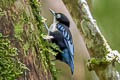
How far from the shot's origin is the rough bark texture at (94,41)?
2.51m

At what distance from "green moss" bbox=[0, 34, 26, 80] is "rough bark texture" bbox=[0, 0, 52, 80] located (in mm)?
25

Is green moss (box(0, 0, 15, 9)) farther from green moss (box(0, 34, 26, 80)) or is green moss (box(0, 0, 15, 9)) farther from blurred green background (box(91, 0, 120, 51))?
blurred green background (box(91, 0, 120, 51))

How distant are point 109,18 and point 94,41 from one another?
11.2 feet

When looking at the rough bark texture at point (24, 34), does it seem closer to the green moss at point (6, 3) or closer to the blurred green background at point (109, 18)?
the green moss at point (6, 3)

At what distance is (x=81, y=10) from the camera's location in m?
2.60

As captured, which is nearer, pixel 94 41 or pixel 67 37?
pixel 94 41

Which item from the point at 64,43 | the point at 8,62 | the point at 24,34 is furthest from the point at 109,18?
the point at 8,62

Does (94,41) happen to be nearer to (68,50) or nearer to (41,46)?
(68,50)

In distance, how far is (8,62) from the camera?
1.32 metres

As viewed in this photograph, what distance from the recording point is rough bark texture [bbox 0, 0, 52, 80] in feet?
4.55

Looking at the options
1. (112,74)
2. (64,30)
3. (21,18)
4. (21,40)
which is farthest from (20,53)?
(64,30)

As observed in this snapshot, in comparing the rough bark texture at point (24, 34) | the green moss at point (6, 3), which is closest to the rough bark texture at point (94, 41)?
the rough bark texture at point (24, 34)

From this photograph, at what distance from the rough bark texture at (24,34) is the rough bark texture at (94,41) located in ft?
3.31

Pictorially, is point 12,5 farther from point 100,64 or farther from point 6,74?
point 100,64
